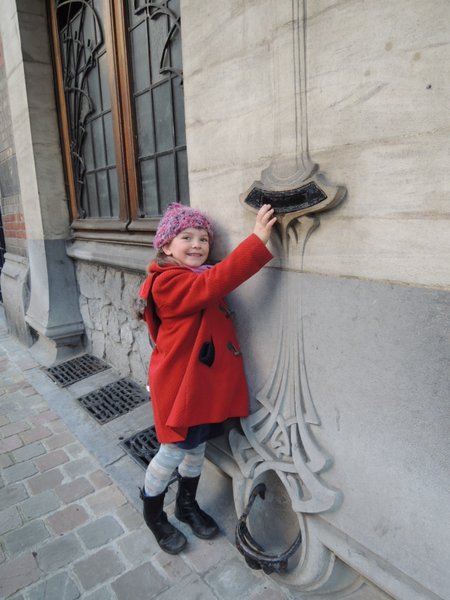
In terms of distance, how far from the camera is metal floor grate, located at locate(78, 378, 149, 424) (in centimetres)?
325

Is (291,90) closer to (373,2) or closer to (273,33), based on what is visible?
(273,33)

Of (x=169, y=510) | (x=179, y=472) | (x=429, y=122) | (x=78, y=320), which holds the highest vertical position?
(x=429, y=122)

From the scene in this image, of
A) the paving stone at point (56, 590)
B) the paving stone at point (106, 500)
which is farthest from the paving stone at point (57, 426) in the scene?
the paving stone at point (56, 590)

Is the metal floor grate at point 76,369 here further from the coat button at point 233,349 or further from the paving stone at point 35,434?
the coat button at point 233,349

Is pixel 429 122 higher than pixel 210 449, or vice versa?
pixel 429 122

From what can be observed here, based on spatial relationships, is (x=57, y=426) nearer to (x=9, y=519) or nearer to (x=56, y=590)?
(x=9, y=519)

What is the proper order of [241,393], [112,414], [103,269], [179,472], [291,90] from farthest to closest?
[103,269] → [112,414] → [179,472] → [241,393] → [291,90]

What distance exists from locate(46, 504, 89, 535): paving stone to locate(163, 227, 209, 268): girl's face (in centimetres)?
149

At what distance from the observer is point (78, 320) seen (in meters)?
4.37

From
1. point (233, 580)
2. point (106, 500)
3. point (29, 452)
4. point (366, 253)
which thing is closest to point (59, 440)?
point (29, 452)

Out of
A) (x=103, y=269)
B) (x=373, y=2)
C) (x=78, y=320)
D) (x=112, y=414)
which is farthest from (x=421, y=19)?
(x=78, y=320)

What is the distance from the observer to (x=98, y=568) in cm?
191

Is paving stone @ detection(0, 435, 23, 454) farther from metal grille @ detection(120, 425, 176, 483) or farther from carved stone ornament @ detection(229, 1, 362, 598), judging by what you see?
carved stone ornament @ detection(229, 1, 362, 598)

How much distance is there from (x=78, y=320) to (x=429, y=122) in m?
3.90
